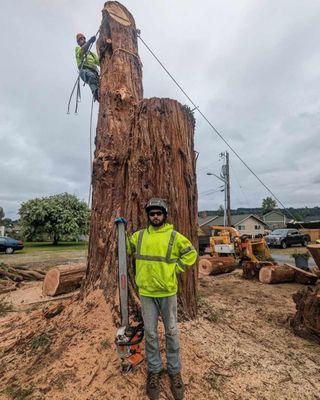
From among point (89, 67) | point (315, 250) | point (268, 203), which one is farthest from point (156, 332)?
point (268, 203)

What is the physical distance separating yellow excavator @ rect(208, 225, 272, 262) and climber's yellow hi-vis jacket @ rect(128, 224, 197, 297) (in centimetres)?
831

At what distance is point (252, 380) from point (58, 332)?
2213mm

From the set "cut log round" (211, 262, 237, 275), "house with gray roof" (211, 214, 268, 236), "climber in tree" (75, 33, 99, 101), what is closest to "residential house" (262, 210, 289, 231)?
"house with gray roof" (211, 214, 268, 236)

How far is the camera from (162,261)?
105 inches

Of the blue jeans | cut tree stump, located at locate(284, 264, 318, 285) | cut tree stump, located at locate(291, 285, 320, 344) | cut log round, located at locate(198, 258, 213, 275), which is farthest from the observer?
cut log round, located at locate(198, 258, 213, 275)

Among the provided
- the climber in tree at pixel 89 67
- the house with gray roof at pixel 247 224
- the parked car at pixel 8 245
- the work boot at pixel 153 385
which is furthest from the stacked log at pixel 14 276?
the house with gray roof at pixel 247 224

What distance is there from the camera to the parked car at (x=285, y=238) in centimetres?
2477

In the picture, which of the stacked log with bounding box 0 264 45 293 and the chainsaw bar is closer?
the chainsaw bar

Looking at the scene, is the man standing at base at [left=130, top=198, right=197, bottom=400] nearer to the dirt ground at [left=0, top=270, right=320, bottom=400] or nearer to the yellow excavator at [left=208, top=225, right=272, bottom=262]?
the dirt ground at [left=0, top=270, right=320, bottom=400]

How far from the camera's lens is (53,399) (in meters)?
2.52

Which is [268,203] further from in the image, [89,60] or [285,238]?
[89,60]

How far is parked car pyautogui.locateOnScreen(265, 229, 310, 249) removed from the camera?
24.8 meters

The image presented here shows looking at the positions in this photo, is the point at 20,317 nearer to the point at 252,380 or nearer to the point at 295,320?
the point at 252,380

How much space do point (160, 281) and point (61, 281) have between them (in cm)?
466
